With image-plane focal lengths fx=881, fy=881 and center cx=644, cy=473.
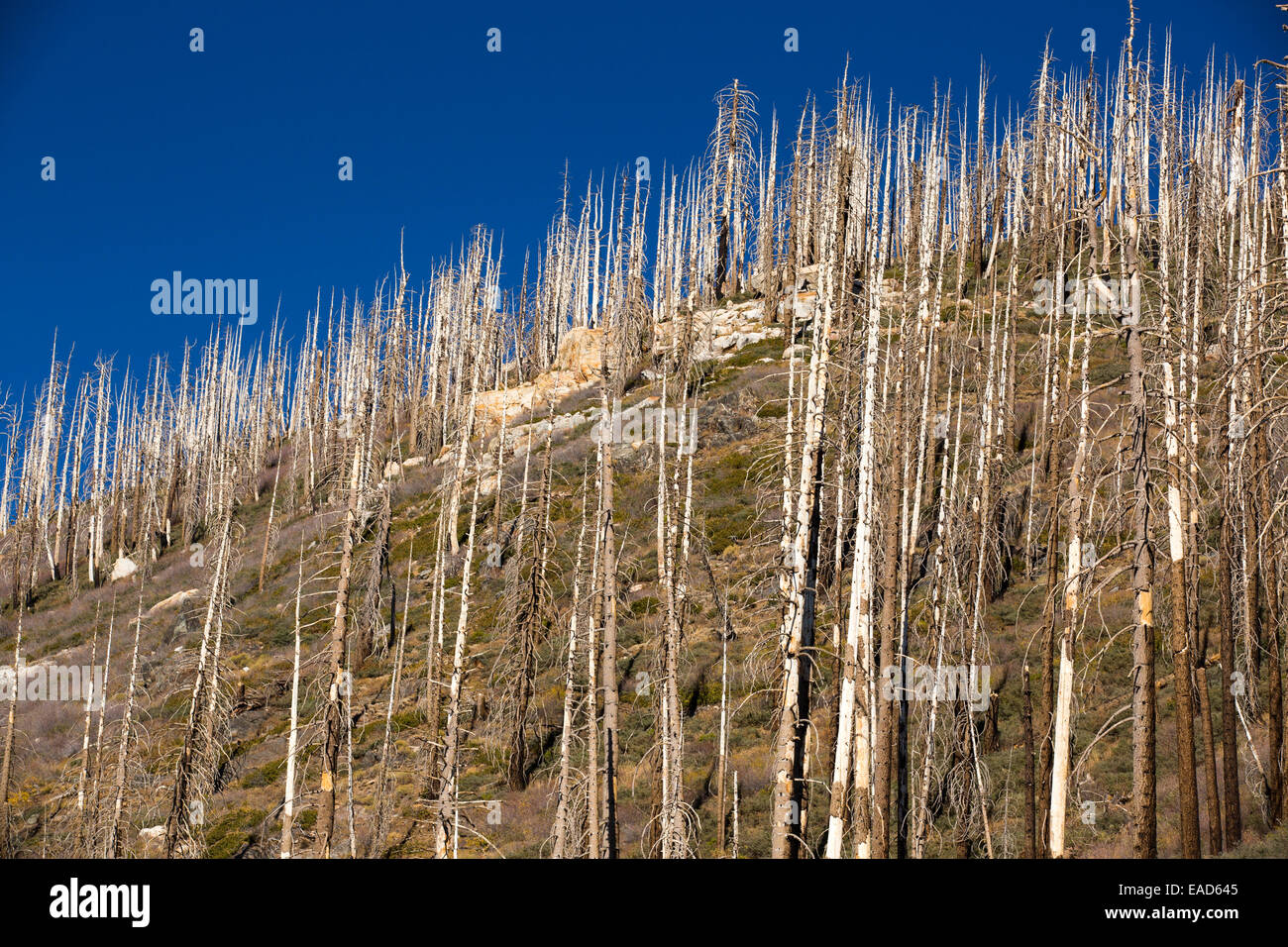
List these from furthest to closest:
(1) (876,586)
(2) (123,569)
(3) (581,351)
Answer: (3) (581,351) → (2) (123,569) → (1) (876,586)

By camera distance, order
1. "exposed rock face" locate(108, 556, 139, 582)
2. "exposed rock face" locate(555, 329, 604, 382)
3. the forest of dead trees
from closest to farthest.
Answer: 1. the forest of dead trees
2. "exposed rock face" locate(108, 556, 139, 582)
3. "exposed rock face" locate(555, 329, 604, 382)

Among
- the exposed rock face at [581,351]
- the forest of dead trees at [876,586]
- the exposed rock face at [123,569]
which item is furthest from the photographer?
the exposed rock face at [581,351]

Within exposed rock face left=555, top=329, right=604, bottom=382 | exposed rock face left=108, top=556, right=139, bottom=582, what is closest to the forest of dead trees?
exposed rock face left=108, top=556, right=139, bottom=582

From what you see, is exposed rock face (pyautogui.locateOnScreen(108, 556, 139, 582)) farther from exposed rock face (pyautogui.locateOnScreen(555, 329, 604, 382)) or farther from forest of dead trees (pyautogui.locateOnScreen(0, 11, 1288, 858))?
exposed rock face (pyautogui.locateOnScreen(555, 329, 604, 382))

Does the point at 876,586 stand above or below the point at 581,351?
below

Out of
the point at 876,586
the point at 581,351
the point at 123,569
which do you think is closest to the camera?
the point at 876,586

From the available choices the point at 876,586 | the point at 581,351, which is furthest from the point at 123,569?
the point at 876,586

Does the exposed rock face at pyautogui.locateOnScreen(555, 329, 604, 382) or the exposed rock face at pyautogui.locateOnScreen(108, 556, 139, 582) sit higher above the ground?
the exposed rock face at pyautogui.locateOnScreen(555, 329, 604, 382)

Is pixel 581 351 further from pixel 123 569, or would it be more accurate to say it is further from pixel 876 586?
pixel 876 586

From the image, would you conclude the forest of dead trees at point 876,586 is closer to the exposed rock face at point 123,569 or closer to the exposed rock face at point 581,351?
the exposed rock face at point 123,569

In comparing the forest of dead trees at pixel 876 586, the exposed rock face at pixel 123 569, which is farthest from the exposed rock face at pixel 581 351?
the exposed rock face at pixel 123 569

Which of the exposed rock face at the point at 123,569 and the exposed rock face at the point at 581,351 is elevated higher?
the exposed rock face at the point at 581,351

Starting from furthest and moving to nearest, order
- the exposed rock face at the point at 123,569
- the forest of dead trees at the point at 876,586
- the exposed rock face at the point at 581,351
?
the exposed rock face at the point at 581,351 → the exposed rock face at the point at 123,569 → the forest of dead trees at the point at 876,586
